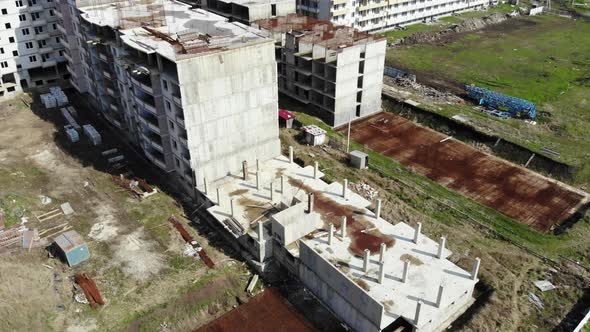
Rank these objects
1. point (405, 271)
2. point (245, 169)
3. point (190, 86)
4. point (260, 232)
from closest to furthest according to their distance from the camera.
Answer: point (405, 271), point (260, 232), point (190, 86), point (245, 169)

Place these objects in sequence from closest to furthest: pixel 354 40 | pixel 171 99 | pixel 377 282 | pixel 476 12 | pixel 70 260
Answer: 1. pixel 377 282
2. pixel 70 260
3. pixel 171 99
4. pixel 354 40
5. pixel 476 12

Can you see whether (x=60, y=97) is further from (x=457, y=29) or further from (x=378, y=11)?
(x=457, y=29)

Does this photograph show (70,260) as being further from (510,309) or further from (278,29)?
(278,29)

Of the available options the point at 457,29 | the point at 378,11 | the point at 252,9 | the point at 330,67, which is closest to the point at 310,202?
the point at 330,67

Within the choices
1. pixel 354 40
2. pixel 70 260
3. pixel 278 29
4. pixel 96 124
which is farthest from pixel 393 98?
pixel 70 260

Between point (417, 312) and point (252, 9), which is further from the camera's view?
point (252, 9)

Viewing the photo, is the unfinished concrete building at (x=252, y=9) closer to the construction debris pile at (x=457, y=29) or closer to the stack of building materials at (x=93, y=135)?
the stack of building materials at (x=93, y=135)

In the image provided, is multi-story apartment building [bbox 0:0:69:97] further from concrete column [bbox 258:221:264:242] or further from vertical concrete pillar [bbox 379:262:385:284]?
vertical concrete pillar [bbox 379:262:385:284]
